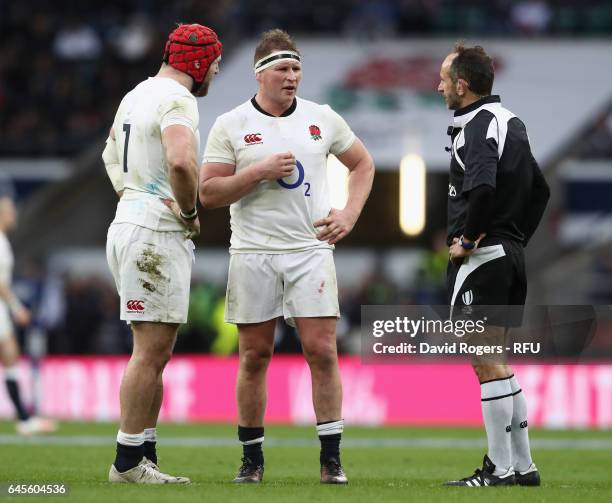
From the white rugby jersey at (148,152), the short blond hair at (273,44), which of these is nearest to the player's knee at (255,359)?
the white rugby jersey at (148,152)

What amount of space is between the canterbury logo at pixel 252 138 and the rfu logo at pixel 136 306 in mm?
1166

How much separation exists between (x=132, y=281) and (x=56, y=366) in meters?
10.7

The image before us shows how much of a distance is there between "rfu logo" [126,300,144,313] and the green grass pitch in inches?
37.5

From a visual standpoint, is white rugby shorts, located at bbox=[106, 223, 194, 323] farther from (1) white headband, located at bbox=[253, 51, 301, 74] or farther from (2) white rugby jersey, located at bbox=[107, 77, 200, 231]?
(1) white headband, located at bbox=[253, 51, 301, 74]

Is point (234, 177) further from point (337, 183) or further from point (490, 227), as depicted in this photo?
point (337, 183)

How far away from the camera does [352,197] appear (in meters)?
8.14

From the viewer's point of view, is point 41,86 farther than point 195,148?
Yes

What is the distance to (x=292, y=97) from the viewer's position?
7.97 meters

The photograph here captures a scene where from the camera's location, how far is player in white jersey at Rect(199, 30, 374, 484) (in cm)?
781

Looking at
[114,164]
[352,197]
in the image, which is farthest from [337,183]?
[114,164]

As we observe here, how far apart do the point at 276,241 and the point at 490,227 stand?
1.24 metres

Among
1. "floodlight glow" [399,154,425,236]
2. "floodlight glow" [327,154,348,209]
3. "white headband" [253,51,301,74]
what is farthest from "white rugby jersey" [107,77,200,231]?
"floodlight glow" [399,154,425,236]

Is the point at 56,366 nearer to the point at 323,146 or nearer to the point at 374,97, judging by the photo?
the point at 374,97

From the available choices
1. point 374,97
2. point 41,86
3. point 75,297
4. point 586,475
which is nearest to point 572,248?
point 374,97
